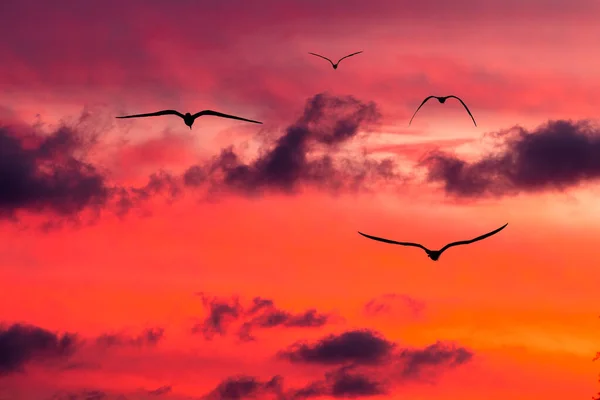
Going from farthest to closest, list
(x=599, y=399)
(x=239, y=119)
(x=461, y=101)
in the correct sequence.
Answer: (x=599, y=399), (x=461, y=101), (x=239, y=119)

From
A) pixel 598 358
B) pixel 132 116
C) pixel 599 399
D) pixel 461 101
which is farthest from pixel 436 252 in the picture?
pixel 599 399

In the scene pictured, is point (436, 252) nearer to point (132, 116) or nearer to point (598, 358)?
point (132, 116)

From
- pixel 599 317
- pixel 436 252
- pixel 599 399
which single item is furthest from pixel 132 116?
pixel 599 399

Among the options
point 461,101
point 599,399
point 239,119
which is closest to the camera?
point 239,119

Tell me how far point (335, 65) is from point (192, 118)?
36471 mm

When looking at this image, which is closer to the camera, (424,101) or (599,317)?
(424,101)

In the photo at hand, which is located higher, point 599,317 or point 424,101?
point 424,101

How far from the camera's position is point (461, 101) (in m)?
160

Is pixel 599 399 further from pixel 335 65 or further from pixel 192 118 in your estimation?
pixel 192 118

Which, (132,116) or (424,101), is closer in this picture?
(132,116)

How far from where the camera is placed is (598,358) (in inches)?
7229

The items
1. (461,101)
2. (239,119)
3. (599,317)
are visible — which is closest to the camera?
(239,119)

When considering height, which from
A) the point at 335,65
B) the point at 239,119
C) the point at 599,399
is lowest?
the point at 599,399

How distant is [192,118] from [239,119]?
451 centimetres
